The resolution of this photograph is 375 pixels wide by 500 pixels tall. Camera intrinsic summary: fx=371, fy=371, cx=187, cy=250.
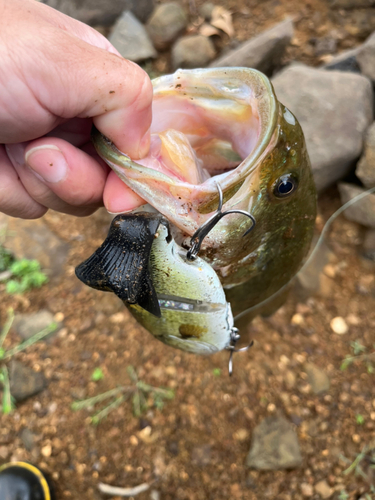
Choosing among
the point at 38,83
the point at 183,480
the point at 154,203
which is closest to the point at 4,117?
the point at 38,83

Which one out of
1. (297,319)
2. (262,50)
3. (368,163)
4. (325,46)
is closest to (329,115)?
(368,163)

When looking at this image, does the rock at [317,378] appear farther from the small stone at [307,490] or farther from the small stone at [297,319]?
the small stone at [307,490]

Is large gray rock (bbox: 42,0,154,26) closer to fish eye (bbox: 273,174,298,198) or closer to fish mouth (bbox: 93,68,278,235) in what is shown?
fish mouth (bbox: 93,68,278,235)

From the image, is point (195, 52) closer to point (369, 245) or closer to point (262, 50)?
point (262, 50)

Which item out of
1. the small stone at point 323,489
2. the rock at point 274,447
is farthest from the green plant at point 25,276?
the small stone at point 323,489

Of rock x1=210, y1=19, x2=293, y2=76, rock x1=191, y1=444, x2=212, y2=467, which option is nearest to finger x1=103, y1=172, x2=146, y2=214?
rock x1=191, y1=444, x2=212, y2=467
